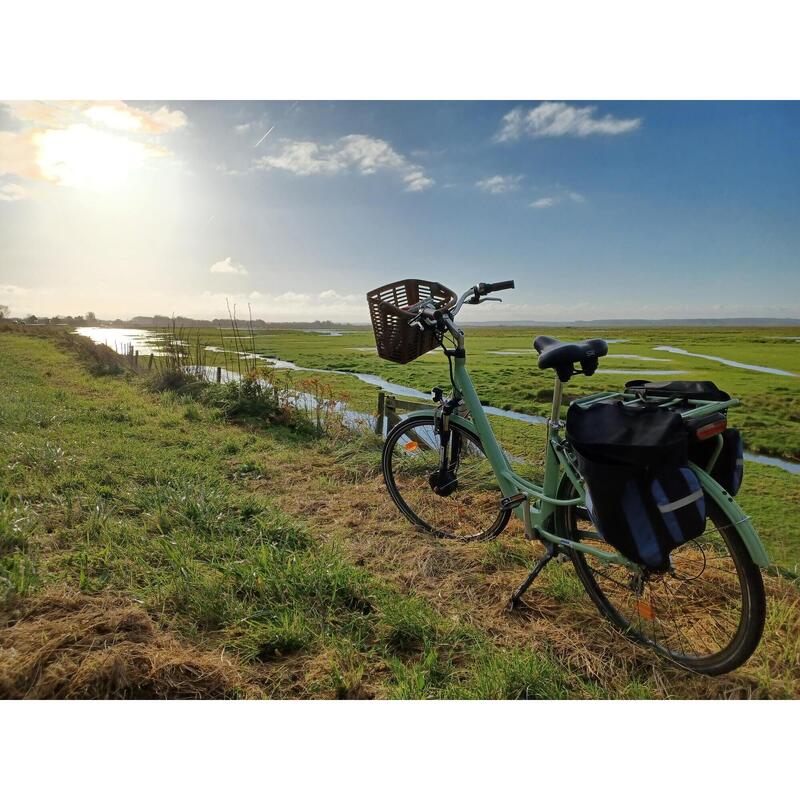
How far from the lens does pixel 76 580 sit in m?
1.92

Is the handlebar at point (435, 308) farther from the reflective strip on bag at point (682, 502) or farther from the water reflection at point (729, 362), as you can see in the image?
the water reflection at point (729, 362)

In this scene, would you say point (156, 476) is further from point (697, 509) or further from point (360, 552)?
point (697, 509)

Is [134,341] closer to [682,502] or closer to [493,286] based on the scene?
[493,286]

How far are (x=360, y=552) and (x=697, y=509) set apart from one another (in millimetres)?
1466

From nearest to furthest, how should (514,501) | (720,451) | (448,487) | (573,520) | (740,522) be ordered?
(740,522) < (720,451) < (573,520) < (514,501) < (448,487)

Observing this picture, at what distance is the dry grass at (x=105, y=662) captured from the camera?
145 cm

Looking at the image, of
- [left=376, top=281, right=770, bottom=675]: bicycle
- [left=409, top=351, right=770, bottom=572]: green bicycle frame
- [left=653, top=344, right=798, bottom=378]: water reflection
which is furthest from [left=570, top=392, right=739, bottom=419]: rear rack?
[left=653, top=344, right=798, bottom=378]: water reflection

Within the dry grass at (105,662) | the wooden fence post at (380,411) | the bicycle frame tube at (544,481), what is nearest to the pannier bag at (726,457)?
the bicycle frame tube at (544,481)

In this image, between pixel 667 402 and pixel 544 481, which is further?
pixel 544 481

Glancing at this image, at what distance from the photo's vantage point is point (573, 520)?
1.77m

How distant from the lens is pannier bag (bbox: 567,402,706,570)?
4.17 ft

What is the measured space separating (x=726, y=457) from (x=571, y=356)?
0.54m

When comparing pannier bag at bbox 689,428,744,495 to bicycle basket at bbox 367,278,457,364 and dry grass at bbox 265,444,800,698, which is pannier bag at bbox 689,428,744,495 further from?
bicycle basket at bbox 367,278,457,364

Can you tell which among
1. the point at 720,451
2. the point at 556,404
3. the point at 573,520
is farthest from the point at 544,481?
the point at 720,451
